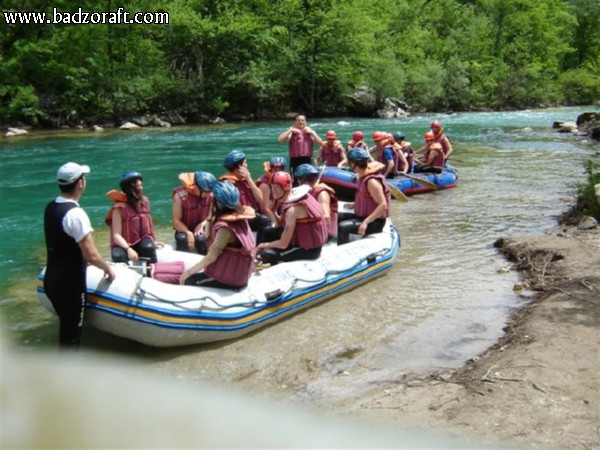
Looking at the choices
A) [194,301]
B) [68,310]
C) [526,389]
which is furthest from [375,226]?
[68,310]

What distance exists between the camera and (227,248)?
487 centimetres

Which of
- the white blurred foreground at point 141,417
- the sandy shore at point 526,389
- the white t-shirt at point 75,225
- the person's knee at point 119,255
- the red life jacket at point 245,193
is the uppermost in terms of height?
the white t-shirt at point 75,225

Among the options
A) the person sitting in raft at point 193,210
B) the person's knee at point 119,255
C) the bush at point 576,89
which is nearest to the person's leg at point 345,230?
the person sitting in raft at point 193,210

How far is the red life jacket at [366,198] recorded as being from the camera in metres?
6.82

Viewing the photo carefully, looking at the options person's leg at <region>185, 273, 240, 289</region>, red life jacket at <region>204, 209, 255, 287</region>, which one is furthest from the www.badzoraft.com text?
red life jacket at <region>204, 209, 255, 287</region>

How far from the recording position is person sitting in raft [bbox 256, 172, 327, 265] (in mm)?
5773

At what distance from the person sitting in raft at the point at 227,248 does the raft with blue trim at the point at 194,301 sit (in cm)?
13

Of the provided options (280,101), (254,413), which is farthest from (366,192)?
(280,101)

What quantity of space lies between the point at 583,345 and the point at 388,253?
261 centimetres

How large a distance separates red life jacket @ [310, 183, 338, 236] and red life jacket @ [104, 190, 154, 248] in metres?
1.73

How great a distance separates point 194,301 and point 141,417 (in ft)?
3.96

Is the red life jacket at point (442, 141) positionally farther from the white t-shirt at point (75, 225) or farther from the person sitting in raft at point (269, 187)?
the white t-shirt at point (75, 225)

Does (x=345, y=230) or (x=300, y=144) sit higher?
(x=300, y=144)

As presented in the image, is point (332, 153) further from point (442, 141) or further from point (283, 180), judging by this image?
point (283, 180)
